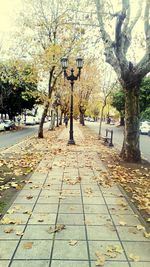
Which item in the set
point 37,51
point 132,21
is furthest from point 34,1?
point 132,21

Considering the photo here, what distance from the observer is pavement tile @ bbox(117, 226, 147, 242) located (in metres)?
5.05

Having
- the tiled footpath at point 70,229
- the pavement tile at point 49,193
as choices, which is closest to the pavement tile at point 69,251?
the tiled footpath at point 70,229

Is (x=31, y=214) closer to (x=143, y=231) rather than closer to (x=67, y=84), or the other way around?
(x=143, y=231)

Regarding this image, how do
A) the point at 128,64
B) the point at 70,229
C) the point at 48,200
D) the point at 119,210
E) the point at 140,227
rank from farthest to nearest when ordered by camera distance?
the point at 128,64 < the point at 48,200 < the point at 119,210 < the point at 140,227 < the point at 70,229

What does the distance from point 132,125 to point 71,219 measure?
7798 mm

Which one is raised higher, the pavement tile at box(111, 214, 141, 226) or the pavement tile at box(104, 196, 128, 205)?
the pavement tile at box(111, 214, 141, 226)

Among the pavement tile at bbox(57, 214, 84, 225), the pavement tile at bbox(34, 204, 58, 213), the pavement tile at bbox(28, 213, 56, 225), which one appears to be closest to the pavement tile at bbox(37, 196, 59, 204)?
the pavement tile at bbox(34, 204, 58, 213)

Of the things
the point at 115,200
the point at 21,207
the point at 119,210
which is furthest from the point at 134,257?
the point at 115,200

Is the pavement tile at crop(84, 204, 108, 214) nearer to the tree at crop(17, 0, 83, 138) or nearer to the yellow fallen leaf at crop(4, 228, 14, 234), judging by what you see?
the yellow fallen leaf at crop(4, 228, 14, 234)

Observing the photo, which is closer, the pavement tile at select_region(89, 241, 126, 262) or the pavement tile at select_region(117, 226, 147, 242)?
the pavement tile at select_region(89, 241, 126, 262)

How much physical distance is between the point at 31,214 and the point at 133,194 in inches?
110

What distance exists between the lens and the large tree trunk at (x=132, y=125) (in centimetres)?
1305

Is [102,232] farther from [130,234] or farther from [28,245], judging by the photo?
[28,245]

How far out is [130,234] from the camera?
5.22 meters
